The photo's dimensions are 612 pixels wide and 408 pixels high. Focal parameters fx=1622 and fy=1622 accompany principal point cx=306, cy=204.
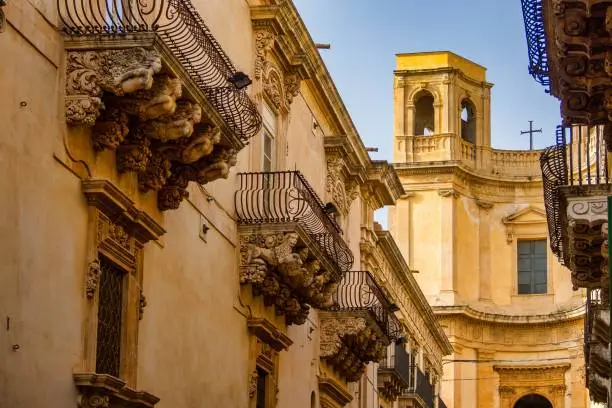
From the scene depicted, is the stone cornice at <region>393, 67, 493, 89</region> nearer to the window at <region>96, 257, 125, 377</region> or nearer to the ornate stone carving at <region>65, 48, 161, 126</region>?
the window at <region>96, 257, 125, 377</region>

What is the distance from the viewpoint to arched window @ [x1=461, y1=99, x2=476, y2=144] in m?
55.7

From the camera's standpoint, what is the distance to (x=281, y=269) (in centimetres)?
2158

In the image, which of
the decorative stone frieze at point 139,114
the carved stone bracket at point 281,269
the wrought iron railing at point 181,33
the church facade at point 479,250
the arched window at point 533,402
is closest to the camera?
the decorative stone frieze at point 139,114

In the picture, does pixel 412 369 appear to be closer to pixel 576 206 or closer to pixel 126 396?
pixel 576 206

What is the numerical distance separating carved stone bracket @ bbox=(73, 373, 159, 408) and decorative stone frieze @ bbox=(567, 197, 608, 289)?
7498mm

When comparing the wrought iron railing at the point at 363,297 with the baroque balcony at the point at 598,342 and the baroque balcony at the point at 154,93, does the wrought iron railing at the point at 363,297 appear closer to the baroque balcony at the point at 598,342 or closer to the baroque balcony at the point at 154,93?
the baroque balcony at the point at 598,342

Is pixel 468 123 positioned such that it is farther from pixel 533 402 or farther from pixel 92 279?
pixel 92 279

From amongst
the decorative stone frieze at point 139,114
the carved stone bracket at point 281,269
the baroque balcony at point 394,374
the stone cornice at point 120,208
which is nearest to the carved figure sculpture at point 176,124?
the decorative stone frieze at point 139,114

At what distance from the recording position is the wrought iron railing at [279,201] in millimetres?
21500

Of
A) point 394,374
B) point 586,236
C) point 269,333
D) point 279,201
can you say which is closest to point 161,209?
point 279,201

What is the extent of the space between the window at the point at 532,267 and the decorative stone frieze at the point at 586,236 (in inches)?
1235

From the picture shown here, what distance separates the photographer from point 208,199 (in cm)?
1986

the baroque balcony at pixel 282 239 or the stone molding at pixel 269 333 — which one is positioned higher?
the baroque balcony at pixel 282 239

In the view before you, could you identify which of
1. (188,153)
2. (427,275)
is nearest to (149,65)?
(188,153)
